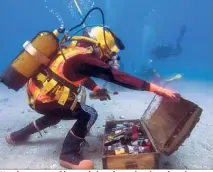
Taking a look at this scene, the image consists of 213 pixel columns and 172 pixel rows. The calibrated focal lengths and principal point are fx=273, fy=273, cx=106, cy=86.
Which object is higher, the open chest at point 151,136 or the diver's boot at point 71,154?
the diver's boot at point 71,154

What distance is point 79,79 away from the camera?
12.3 ft

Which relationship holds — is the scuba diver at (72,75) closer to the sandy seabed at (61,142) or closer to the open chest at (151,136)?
the open chest at (151,136)

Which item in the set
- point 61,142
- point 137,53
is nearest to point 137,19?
point 137,53

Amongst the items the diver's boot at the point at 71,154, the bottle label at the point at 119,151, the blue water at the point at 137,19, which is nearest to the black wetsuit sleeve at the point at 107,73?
the bottle label at the point at 119,151

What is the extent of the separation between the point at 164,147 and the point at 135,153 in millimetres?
376

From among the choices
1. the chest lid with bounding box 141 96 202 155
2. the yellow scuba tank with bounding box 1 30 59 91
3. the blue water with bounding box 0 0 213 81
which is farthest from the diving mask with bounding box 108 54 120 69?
the blue water with bounding box 0 0 213 81

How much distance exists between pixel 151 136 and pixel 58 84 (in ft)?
5.04

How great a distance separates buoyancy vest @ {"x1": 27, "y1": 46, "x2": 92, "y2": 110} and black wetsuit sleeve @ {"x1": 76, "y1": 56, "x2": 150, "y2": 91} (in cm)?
16

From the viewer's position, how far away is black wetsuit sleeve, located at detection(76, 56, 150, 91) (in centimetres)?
341

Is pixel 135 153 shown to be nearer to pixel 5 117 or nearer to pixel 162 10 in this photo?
pixel 5 117

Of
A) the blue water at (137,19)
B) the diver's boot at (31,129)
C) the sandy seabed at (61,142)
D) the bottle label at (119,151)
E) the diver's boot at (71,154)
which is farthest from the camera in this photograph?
the blue water at (137,19)

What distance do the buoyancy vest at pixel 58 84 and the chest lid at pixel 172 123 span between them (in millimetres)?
1269

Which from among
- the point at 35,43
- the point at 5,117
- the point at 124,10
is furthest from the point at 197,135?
the point at 124,10

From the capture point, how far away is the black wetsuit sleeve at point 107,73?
11.2 ft
